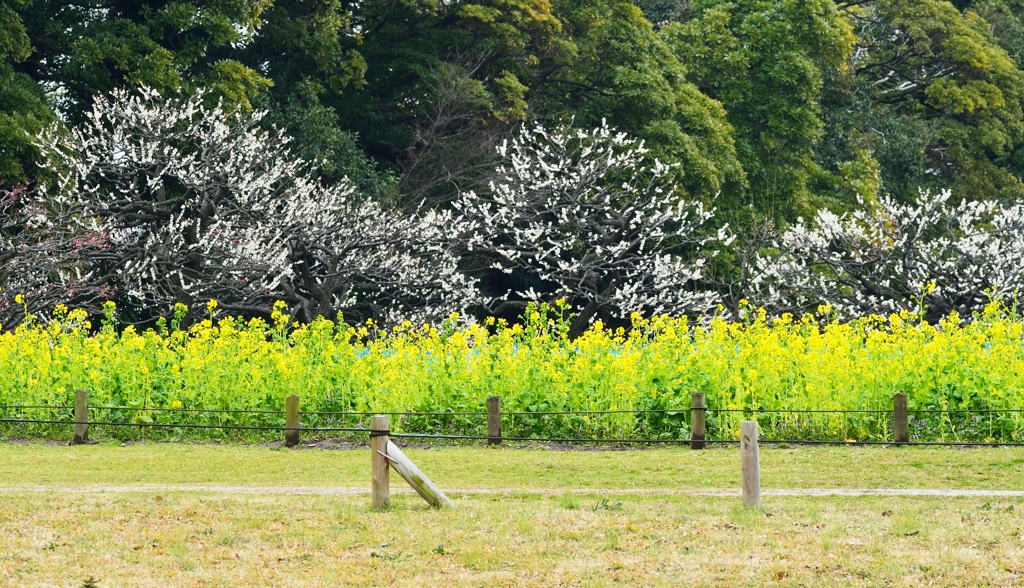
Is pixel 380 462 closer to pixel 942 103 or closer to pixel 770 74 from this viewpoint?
pixel 770 74

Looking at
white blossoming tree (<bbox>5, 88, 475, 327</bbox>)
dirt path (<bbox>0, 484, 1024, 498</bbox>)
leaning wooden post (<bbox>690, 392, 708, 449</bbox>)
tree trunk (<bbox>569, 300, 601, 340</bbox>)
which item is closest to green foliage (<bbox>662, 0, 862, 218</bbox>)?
tree trunk (<bbox>569, 300, 601, 340</bbox>)

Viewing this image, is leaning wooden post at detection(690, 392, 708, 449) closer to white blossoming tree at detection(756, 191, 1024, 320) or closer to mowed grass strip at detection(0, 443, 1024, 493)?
mowed grass strip at detection(0, 443, 1024, 493)

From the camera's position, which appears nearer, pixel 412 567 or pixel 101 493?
pixel 412 567

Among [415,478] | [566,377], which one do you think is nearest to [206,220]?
[566,377]

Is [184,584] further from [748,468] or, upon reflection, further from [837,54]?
[837,54]

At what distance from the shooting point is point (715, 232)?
30.2 meters

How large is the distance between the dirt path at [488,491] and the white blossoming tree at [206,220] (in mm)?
11343

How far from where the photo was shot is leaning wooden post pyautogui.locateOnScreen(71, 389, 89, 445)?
611 inches

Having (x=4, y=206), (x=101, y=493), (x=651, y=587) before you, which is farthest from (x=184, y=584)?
(x=4, y=206)

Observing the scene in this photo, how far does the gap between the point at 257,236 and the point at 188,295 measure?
1629mm

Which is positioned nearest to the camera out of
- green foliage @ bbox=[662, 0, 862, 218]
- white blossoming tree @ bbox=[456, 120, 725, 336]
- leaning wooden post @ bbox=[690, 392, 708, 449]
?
leaning wooden post @ bbox=[690, 392, 708, 449]

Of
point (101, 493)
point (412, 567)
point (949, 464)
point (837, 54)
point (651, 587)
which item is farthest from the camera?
point (837, 54)

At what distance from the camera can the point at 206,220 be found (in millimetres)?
24594

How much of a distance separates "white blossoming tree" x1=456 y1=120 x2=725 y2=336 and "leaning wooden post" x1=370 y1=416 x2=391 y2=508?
16106 mm
